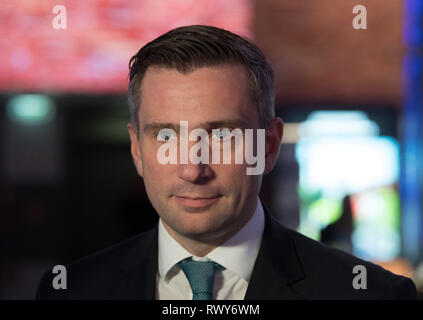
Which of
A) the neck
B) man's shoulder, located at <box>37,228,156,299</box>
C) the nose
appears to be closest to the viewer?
the nose

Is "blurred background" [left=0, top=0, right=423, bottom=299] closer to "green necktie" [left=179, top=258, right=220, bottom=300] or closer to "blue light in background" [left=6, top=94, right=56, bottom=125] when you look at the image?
"blue light in background" [left=6, top=94, right=56, bottom=125]

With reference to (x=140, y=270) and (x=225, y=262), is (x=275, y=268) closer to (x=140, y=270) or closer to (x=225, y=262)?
(x=225, y=262)

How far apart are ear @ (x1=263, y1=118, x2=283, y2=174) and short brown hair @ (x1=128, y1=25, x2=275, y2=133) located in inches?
0.6

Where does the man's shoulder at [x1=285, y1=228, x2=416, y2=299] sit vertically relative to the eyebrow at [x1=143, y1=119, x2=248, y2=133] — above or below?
below

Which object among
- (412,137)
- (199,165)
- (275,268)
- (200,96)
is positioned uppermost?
(200,96)

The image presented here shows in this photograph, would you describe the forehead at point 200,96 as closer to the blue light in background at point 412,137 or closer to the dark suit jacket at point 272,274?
the dark suit jacket at point 272,274

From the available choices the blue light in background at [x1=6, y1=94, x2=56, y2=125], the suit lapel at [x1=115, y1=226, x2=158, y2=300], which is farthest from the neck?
the blue light in background at [x1=6, y1=94, x2=56, y2=125]

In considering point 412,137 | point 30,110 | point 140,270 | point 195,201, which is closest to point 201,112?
point 195,201

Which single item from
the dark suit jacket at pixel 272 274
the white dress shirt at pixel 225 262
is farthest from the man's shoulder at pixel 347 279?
the white dress shirt at pixel 225 262

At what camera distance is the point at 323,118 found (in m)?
4.46

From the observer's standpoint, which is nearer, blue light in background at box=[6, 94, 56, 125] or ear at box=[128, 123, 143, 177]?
ear at box=[128, 123, 143, 177]

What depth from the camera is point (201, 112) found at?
1.04 meters

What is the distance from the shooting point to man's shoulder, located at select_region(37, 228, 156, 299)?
1239 mm

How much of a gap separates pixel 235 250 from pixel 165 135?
267 mm
